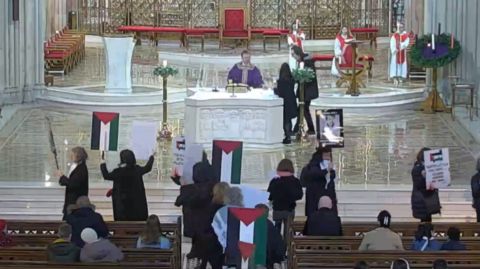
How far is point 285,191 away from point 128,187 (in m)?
1.77

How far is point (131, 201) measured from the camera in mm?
12500

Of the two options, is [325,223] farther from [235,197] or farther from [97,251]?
[97,251]

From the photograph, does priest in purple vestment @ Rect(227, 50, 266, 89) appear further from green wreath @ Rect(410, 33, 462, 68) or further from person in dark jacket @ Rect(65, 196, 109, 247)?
person in dark jacket @ Rect(65, 196, 109, 247)

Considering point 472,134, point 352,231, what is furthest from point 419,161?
point 472,134

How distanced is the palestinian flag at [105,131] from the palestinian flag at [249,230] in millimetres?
3661

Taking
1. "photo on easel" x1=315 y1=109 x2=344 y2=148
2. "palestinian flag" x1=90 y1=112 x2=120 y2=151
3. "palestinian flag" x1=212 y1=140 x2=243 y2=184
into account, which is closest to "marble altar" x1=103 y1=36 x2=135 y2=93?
"photo on easel" x1=315 y1=109 x2=344 y2=148

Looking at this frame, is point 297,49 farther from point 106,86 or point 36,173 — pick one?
point 106,86

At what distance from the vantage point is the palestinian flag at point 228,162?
11977 millimetres

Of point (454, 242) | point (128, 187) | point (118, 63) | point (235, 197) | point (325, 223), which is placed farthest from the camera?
point (118, 63)

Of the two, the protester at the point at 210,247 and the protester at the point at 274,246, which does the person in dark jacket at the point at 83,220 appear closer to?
the protester at the point at 210,247

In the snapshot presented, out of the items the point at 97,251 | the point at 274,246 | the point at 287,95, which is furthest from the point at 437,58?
the point at 97,251

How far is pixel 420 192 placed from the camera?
12547 mm

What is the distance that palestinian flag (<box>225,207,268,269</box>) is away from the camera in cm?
941

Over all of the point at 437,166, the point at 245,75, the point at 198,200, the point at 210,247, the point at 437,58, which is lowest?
the point at 210,247
